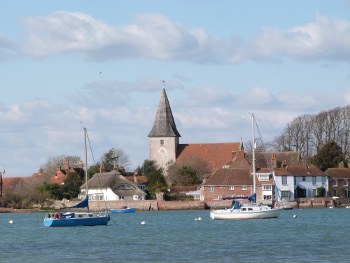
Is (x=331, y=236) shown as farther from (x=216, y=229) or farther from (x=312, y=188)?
(x=312, y=188)

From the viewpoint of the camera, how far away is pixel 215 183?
98.7 m

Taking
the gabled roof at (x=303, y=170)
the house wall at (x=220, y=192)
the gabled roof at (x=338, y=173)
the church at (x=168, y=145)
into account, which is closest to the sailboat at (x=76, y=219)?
the house wall at (x=220, y=192)

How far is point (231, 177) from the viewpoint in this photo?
99.3 metres

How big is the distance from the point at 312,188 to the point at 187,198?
14209mm

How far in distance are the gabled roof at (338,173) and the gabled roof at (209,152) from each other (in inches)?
769

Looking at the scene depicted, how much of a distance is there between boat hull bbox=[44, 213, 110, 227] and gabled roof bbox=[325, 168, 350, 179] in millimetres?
45357

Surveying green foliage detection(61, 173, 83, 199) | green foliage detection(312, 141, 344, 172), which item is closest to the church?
green foliage detection(312, 141, 344, 172)

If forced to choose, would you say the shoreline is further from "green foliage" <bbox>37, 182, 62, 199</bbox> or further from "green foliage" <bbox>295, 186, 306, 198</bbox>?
"green foliage" <bbox>37, 182, 62, 199</bbox>

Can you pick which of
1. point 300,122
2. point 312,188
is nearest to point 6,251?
point 312,188

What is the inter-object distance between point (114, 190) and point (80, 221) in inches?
1510

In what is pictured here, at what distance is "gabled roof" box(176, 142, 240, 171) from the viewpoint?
122 metres

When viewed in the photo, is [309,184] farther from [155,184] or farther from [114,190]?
[114,190]

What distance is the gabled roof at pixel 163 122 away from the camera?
126 meters

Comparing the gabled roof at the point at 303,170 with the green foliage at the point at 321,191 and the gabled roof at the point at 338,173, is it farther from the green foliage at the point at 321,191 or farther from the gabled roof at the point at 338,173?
the gabled roof at the point at 338,173
